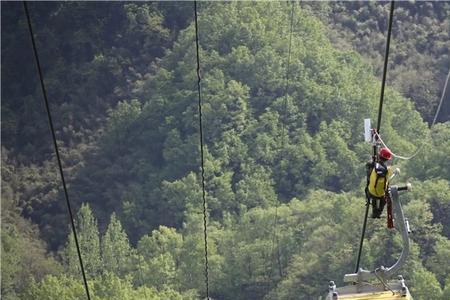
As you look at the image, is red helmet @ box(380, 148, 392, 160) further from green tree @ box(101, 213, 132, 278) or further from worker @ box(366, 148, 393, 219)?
green tree @ box(101, 213, 132, 278)

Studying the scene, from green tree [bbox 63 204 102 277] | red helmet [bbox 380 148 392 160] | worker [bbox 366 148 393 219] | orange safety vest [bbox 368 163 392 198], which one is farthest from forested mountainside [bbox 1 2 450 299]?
red helmet [bbox 380 148 392 160]

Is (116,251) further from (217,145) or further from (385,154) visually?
(385,154)

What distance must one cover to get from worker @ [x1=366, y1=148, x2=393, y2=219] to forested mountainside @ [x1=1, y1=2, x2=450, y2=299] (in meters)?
41.9

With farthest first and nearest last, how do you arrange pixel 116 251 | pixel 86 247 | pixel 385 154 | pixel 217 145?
pixel 217 145
pixel 86 247
pixel 116 251
pixel 385 154

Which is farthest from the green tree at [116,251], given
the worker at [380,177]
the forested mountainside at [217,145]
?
the worker at [380,177]

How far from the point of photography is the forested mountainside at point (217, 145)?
66.1 m

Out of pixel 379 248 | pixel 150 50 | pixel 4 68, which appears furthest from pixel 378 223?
pixel 4 68

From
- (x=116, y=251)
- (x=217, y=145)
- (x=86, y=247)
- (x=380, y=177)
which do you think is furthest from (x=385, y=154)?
(x=217, y=145)

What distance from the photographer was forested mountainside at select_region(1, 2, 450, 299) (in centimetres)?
6606

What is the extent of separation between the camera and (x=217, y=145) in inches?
3342

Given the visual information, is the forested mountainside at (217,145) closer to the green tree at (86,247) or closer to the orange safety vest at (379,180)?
the green tree at (86,247)

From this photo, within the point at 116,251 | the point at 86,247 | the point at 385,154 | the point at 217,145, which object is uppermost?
the point at 385,154

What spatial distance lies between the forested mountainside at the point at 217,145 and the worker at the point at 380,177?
41.9 metres

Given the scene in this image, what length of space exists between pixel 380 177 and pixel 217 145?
6985 cm
